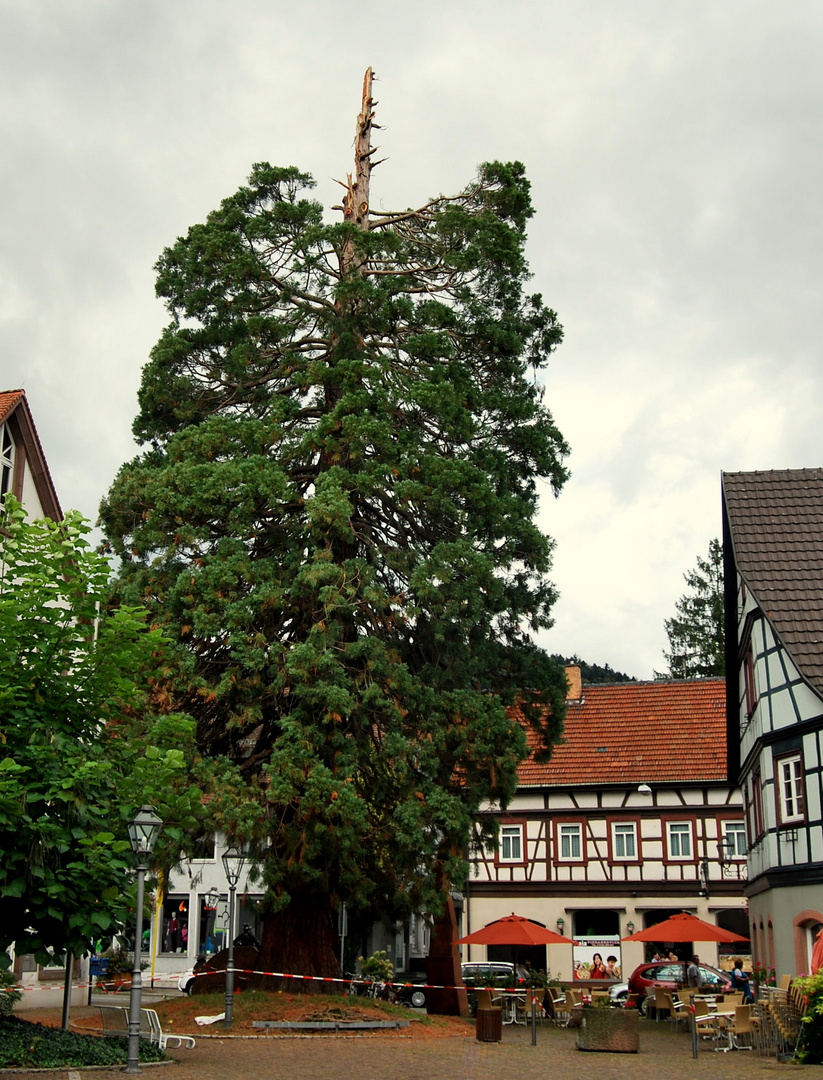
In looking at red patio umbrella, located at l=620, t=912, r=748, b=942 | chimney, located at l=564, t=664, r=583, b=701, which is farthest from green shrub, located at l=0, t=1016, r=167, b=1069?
chimney, located at l=564, t=664, r=583, b=701

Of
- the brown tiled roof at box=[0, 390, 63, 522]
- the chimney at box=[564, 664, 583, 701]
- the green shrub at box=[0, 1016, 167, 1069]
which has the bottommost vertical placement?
the green shrub at box=[0, 1016, 167, 1069]

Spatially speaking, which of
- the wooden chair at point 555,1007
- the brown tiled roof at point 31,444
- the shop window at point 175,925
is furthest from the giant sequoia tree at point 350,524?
the shop window at point 175,925

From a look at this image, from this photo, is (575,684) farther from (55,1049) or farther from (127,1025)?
(55,1049)

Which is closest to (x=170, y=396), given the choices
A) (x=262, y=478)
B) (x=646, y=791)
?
(x=262, y=478)

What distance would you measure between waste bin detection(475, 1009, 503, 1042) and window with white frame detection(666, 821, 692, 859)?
1955 cm

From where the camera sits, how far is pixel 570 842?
39875mm

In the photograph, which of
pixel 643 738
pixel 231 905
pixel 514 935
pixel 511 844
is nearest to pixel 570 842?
pixel 511 844

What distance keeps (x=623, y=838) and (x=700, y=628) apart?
837 inches

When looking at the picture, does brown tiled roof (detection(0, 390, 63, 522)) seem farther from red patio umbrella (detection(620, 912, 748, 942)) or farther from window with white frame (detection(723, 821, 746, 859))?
window with white frame (detection(723, 821, 746, 859))

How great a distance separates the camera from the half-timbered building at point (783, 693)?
21.8 meters

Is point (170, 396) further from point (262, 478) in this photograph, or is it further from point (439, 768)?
point (439, 768)

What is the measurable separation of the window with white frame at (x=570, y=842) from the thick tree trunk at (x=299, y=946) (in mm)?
18930

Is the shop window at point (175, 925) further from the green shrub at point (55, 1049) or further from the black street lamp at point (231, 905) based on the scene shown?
the green shrub at point (55, 1049)

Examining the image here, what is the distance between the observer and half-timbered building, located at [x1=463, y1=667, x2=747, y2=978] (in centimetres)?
3825
